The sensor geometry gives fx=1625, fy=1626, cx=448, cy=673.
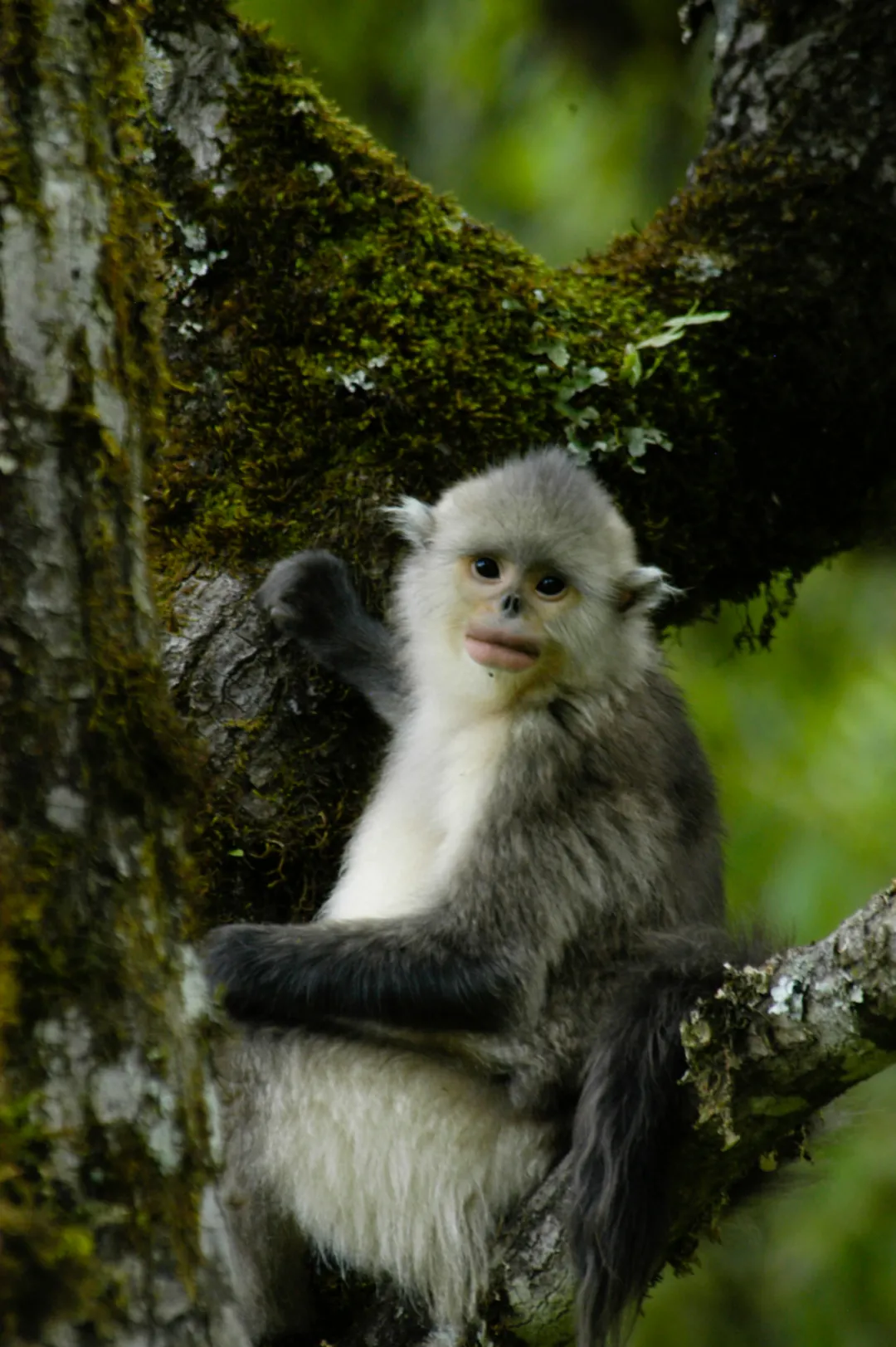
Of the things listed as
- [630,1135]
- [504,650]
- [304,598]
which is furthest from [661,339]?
[630,1135]

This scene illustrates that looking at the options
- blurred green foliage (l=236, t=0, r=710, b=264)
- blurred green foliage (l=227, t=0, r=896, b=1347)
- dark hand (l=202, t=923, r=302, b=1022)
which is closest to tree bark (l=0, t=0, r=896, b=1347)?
dark hand (l=202, t=923, r=302, b=1022)

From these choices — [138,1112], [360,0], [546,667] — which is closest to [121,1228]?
[138,1112]

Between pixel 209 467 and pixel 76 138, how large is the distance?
2178 millimetres

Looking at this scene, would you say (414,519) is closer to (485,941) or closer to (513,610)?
(513,610)

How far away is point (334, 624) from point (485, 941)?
38.5 inches

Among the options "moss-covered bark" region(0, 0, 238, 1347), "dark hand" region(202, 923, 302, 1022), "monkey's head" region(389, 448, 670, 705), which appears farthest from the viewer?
"monkey's head" region(389, 448, 670, 705)

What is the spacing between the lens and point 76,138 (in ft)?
7.48

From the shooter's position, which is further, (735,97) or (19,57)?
(735,97)

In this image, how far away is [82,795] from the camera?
2.13 metres

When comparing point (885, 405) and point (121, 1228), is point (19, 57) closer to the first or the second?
point (121, 1228)

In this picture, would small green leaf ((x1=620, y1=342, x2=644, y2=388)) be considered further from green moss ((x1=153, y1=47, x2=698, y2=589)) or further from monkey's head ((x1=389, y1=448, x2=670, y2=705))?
monkey's head ((x1=389, y1=448, x2=670, y2=705))

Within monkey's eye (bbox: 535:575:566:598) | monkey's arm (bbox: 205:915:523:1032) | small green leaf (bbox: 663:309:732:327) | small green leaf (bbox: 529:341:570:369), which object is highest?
small green leaf (bbox: 663:309:732:327)

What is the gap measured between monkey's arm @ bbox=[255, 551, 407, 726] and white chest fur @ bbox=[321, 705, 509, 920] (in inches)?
7.1

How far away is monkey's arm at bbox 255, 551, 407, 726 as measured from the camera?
4336 mm
